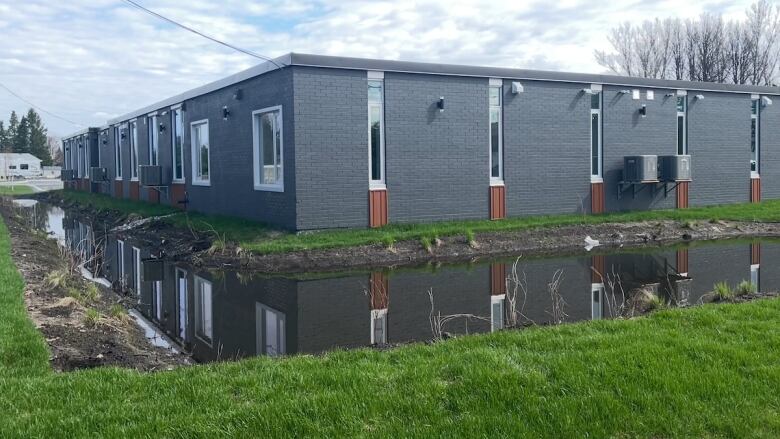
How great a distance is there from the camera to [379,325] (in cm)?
877

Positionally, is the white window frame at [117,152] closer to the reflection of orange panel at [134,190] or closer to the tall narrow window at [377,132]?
the reflection of orange panel at [134,190]

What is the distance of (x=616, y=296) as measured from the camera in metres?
10.4

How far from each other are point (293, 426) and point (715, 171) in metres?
20.7

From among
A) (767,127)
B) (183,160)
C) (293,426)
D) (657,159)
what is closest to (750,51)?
(767,127)

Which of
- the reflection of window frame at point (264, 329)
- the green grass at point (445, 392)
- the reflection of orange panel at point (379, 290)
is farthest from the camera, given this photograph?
the reflection of orange panel at point (379, 290)

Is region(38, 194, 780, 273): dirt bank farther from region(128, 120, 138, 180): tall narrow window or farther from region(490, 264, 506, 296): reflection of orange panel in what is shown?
region(128, 120, 138, 180): tall narrow window

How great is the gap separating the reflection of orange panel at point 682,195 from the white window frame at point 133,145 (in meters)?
20.5

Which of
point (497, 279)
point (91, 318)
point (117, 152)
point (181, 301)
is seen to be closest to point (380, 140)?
point (497, 279)

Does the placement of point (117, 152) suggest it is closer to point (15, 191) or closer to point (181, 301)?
point (15, 191)

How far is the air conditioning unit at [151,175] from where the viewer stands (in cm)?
2416

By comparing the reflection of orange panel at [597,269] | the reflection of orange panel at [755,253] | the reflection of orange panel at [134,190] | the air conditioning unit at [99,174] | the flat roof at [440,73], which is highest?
the flat roof at [440,73]

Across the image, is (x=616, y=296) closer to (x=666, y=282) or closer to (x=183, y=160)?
(x=666, y=282)

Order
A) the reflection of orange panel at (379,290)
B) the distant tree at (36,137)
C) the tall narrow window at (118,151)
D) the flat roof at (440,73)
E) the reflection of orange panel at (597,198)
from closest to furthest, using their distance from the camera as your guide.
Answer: the reflection of orange panel at (379,290), the flat roof at (440,73), the reflection of orange panel at (597,198), the tall narrow window at (118,151), the distant tree at (36,137)

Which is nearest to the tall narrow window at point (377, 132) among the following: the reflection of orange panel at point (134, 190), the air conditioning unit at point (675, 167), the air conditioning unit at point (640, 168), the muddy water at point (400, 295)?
the muddy water at point (400, 295)
